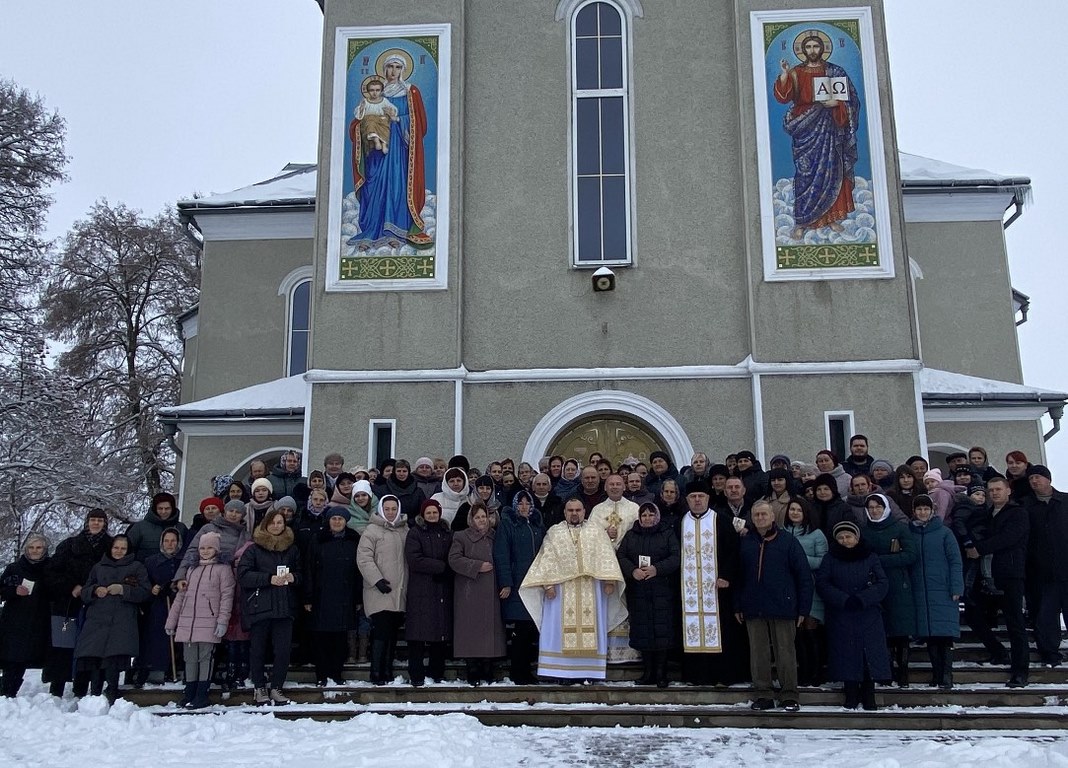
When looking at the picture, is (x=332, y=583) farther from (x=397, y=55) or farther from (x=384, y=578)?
(x=397, y=55)

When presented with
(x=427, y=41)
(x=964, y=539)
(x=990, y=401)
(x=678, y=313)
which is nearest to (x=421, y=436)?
(x=678, y=313)

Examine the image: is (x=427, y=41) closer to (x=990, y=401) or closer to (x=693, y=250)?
(x=693, y=250)

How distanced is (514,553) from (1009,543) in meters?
4.36

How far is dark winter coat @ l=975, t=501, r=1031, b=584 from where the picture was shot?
941 centimetres

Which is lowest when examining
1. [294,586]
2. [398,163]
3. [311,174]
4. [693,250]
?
[294,586]

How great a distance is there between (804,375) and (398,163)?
6.17m

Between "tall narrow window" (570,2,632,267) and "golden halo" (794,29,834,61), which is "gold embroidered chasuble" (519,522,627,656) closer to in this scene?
"tall narrow window" (570,2,632,267)

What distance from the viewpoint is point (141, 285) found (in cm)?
2919

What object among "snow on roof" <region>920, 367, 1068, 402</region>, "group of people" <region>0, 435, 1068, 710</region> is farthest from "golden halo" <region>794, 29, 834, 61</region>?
"group of people" <region>0, 435, 1068, 710</region>

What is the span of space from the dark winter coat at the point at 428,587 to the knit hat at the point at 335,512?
742 millimetres

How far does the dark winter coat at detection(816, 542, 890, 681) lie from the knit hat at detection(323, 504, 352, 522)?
436cm

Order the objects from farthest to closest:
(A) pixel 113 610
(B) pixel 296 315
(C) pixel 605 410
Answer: (B) pixel 296 315
(C) pixel 605 410
(A) pixel 113 610

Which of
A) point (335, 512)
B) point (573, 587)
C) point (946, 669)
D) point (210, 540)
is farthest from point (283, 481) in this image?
point (946, 669)

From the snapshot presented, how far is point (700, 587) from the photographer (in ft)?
31.0
